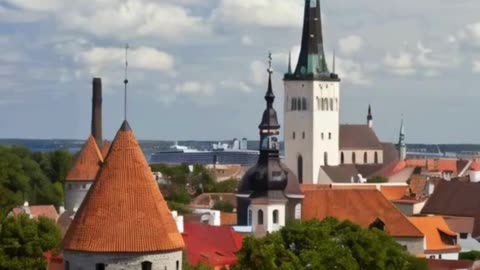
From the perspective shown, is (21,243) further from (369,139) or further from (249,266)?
(369,139)

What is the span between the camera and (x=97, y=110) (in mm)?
73812

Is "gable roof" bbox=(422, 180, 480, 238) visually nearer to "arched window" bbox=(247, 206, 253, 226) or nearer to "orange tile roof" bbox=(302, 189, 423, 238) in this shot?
"orange tile roof" bbox=(302, 189, 423, 238)

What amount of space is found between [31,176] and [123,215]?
212 ft

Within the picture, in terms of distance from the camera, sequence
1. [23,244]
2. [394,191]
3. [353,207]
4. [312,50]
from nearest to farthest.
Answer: [23,244], [353,207], [394,191], [312,50]

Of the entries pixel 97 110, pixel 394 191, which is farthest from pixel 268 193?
pixel 394 191

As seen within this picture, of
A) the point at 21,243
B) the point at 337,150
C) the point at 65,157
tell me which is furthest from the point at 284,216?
the point at 337,150

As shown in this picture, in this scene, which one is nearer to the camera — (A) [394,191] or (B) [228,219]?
(B) [228,219]

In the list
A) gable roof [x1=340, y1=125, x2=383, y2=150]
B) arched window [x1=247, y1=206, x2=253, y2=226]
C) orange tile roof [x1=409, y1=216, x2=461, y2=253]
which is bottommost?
orange tile roof [x1=409, y1=216, x2=461, y2=253]

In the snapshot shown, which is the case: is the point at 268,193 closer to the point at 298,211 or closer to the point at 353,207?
the point at 298,211

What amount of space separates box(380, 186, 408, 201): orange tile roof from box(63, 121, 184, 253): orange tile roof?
181 feet

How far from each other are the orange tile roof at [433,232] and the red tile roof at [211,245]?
11.6 meters

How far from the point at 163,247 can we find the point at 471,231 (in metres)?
42.2

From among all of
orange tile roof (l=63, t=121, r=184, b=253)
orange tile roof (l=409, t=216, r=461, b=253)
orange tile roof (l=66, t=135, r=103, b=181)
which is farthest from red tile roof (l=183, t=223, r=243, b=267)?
orange tile roof (l=63, t=121, r=184, b=253)

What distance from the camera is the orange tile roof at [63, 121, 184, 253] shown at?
2502cm
